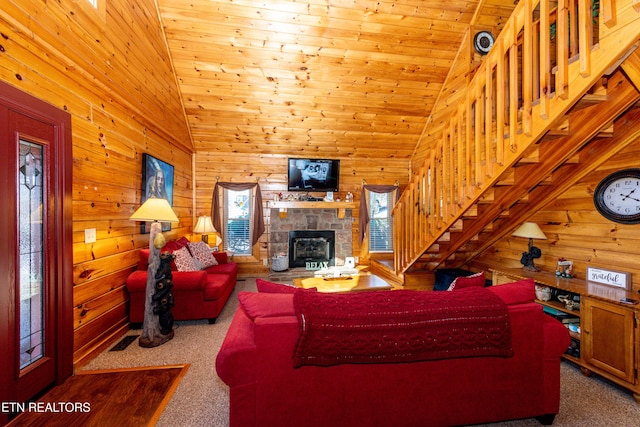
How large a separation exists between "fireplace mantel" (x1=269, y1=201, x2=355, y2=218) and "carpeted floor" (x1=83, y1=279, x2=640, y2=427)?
118 inches

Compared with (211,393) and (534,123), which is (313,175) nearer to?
(534,123)

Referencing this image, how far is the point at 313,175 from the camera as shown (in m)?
5.75

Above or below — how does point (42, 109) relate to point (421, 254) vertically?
above

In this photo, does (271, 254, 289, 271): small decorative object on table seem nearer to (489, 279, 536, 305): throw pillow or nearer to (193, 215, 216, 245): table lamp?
(193, 215, 216, 245): table lamp

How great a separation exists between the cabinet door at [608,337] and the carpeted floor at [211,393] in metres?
0.19

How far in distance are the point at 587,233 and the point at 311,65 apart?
4.19 m

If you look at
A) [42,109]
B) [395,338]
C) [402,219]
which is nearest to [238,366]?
[395,338]

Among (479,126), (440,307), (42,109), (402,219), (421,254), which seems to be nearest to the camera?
(440,307)

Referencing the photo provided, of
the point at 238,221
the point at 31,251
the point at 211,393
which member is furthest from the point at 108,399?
the point at 238,221

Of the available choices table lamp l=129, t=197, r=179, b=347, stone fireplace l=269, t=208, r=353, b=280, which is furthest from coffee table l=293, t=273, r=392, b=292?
stone fireplace l=269, t=208, r=353, b=280

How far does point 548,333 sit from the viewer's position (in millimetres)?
1661

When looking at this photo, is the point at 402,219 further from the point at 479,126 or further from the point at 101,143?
the point at 101,143

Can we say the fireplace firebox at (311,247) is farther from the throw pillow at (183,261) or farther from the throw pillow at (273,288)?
the throw pillow at (273,288)

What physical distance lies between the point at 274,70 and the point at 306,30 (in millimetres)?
775
